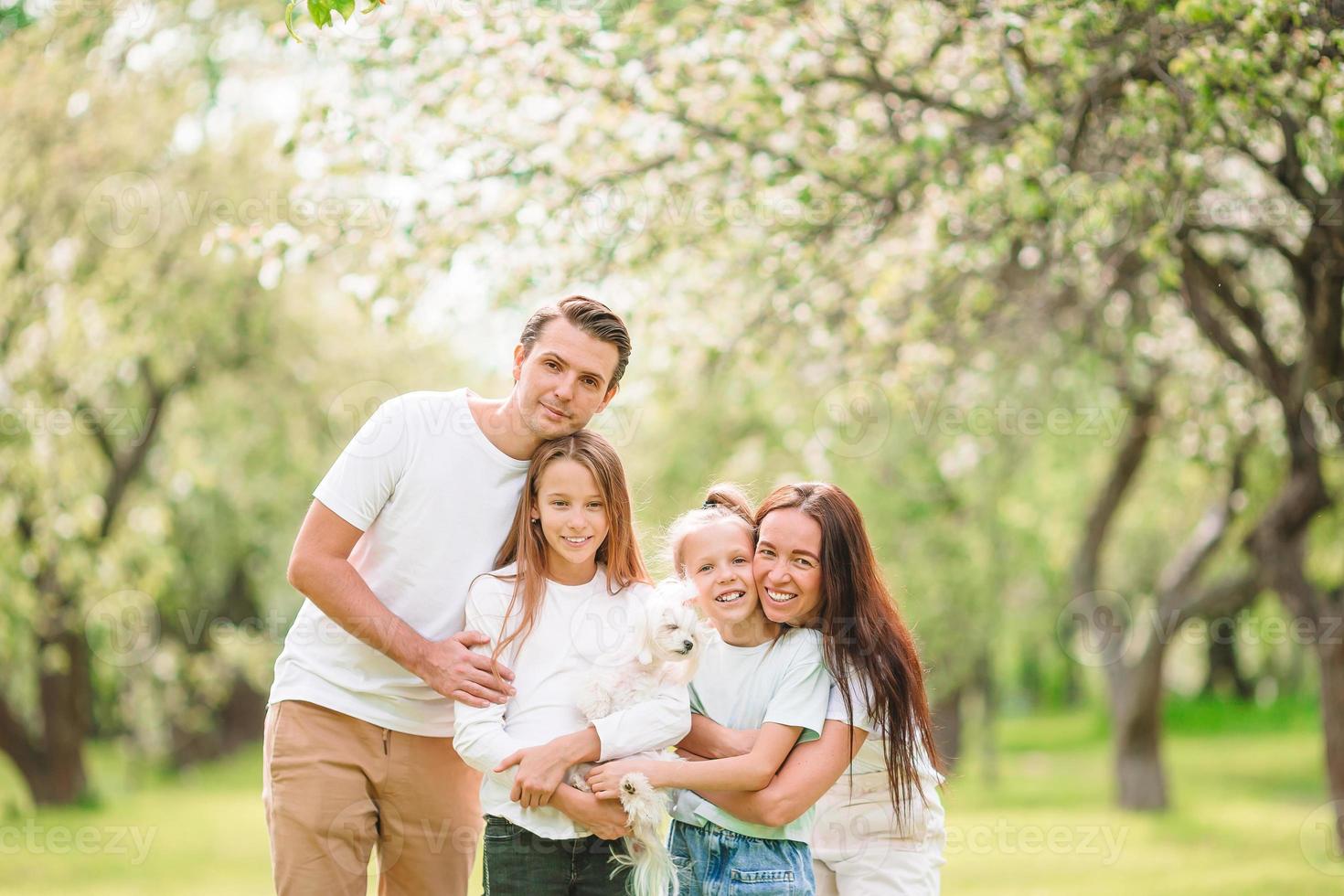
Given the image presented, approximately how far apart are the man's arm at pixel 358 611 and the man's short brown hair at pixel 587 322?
0.76 meters

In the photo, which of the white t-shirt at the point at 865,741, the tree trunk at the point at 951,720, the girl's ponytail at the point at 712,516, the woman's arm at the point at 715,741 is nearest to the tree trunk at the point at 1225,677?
the tree trunk at the point at 951,720

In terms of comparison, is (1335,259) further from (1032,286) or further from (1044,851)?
(1044,851)

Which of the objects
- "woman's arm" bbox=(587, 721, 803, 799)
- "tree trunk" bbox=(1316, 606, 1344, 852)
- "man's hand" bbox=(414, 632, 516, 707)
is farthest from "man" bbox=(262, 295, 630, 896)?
"tree trunk" bbox=(1316, 606, 1344, 852)

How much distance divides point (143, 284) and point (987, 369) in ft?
23.4

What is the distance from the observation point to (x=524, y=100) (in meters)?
5.99

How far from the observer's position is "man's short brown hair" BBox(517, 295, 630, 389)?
11.6 feet

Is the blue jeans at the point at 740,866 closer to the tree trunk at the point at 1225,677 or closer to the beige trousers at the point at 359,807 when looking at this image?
the beige trousers at the point at 359,807

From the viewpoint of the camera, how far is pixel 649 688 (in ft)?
10.8

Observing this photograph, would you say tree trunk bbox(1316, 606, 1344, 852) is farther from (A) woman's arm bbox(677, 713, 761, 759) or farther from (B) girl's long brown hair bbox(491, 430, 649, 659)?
(B) girl's long brown hair bbox(491, 430, 649, 659)

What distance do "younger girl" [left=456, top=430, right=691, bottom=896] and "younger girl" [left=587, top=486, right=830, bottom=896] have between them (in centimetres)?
11

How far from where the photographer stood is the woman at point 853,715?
11.0 feet

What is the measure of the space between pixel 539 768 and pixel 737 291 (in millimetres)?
5193

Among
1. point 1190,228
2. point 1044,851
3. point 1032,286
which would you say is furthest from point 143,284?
point 1044,851

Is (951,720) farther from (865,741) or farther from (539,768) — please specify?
(539,768)
